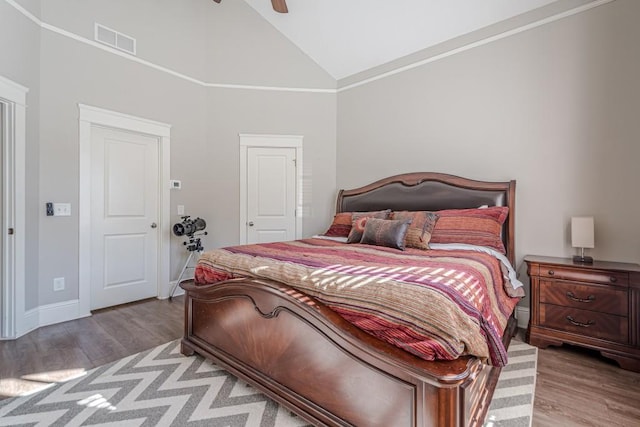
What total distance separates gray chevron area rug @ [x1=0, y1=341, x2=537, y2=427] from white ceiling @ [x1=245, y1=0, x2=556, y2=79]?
317 cm

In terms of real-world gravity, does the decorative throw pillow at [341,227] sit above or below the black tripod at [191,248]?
above

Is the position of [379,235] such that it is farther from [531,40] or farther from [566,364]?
[531,40]

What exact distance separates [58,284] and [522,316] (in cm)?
447

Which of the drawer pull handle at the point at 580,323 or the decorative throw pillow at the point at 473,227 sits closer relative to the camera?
the drawer pull handle at the point at 580,323

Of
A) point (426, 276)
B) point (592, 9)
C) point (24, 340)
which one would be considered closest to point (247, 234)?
point (24, 340)

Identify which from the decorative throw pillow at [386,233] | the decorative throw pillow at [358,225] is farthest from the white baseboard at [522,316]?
the decorative throw pillow at [358,225]

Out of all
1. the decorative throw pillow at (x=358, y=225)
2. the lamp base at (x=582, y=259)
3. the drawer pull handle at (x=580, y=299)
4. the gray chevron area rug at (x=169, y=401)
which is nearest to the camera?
the gray chevron area rug at (x=169, y=401)

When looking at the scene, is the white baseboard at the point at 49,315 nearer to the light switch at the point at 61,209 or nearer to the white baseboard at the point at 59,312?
the white baseboard at the point at 59,312

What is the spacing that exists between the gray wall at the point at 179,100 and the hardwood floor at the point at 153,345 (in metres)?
0.57

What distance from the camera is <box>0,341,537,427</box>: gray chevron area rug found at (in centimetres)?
159

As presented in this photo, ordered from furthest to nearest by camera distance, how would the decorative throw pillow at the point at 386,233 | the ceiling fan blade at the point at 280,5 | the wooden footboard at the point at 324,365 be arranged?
1. the ceiling fan blade at the point at 280,5
2. the decorative throw pillow at the point at 386,233
3. the wooden footboard at the point at 324,365

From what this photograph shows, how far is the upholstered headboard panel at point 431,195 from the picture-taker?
2.94m

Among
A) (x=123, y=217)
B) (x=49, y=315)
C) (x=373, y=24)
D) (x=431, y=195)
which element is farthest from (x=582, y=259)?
(x=49, y=315)

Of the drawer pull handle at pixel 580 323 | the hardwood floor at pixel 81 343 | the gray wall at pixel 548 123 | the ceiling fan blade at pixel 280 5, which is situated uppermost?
the ceiling fan blade at pixel 280 5
